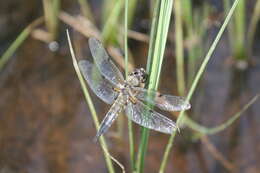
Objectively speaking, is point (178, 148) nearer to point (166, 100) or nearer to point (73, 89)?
point (73, 89)

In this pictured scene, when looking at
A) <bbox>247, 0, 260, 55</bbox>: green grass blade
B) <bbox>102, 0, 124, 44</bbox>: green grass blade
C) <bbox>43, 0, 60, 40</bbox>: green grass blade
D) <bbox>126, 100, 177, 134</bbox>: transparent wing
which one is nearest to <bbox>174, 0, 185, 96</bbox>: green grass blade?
<bbox>102, 0, 124, 44</bbox>: green grass blade

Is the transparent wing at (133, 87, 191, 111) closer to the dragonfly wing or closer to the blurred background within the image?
the dragonfly wing

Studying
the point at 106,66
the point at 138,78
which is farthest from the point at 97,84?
the point at 138,78

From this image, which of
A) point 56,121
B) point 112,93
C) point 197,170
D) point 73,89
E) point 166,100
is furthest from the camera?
point 73,89

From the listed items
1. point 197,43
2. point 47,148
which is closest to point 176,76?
point 197,43

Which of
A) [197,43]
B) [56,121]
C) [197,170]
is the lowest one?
[197,170]

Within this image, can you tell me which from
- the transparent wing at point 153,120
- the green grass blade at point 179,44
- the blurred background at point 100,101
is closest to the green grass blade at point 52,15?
the blurred background at point 100,101

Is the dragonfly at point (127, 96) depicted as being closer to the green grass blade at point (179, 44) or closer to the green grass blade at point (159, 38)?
the green grass blade at point (159, 38)
